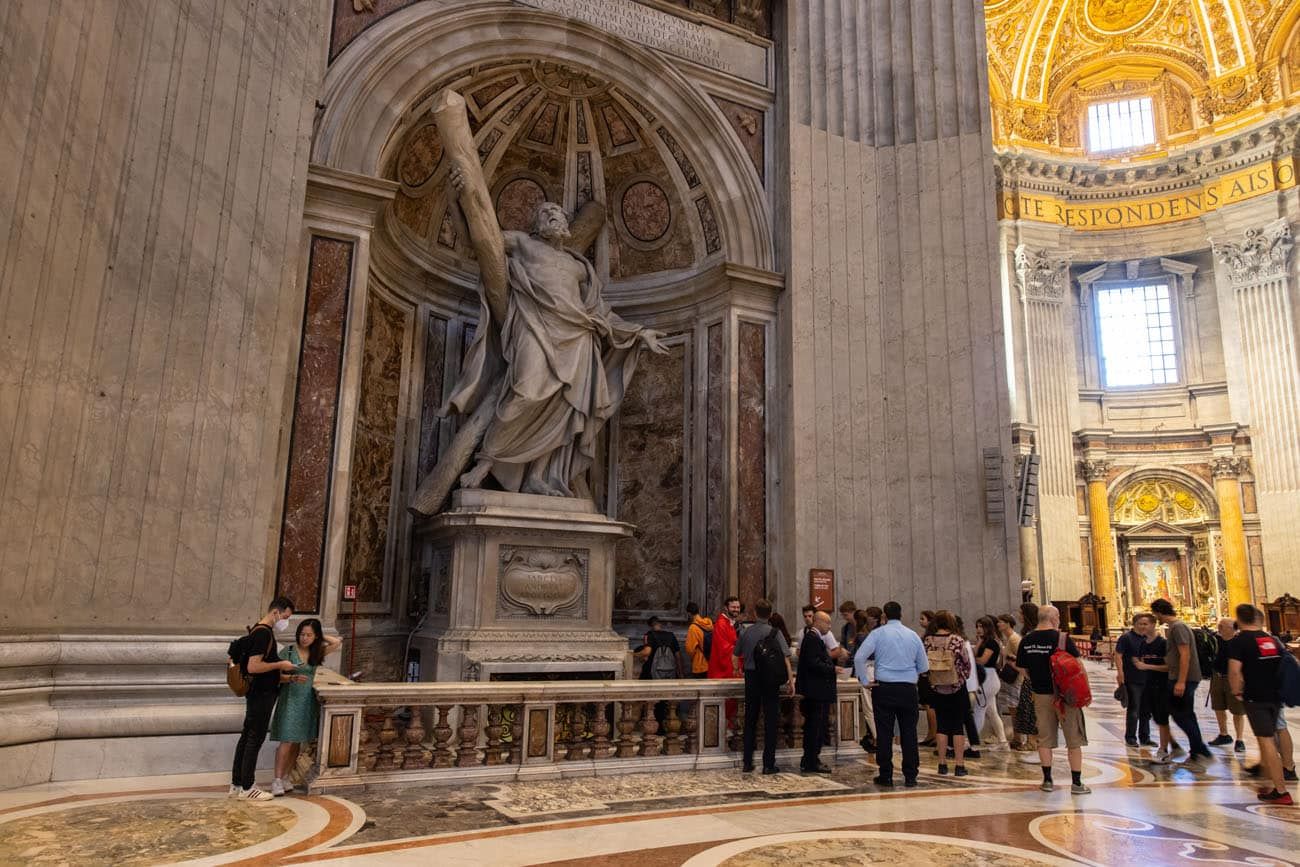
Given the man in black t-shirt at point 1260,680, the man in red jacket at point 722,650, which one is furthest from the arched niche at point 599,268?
the man in black t-shirt at point 1260,680

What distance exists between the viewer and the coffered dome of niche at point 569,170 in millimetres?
8820

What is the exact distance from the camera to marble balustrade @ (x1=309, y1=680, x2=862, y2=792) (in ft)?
15.6

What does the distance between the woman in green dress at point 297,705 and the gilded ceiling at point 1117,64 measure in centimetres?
2439

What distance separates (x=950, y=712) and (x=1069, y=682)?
0.93 m

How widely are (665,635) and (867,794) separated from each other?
293 cm

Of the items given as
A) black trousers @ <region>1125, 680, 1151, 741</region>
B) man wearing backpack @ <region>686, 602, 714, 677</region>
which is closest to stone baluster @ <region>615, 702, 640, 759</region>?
man wearing backpack @ <region>686, 602, 714, 677</region>

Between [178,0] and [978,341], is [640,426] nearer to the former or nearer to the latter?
[978,341]

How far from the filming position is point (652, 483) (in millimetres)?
9500

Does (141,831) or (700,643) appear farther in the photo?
(700,643)

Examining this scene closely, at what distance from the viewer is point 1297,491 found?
20.9 meters

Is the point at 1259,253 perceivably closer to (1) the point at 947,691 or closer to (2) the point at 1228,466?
(2) the point at 1228,466

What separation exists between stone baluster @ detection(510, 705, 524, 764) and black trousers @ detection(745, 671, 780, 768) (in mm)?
1417

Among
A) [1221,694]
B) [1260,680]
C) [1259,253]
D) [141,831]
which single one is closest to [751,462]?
[1221,694]

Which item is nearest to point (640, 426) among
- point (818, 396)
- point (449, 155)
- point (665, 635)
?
point (818, 396)
